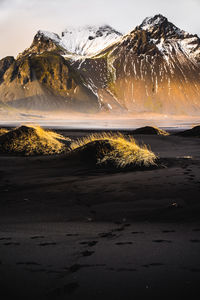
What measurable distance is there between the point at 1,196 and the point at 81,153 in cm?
496

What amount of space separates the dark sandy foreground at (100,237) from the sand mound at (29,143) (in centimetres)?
660

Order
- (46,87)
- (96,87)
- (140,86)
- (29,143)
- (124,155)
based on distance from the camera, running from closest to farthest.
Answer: (124,155) → (29,143) → (46,87) → (96,87) → (140,86)

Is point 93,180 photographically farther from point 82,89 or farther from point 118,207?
point 82,89

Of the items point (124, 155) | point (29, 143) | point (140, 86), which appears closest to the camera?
point (124, 155)

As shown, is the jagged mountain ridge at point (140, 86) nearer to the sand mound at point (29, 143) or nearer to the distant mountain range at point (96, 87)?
the distant mountain range at point (96, 87)

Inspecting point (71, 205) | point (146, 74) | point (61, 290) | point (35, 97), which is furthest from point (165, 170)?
point (146, 74)

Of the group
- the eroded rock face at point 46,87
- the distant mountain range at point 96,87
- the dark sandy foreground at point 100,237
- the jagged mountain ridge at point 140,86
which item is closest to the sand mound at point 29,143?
the dark sandy foreground at point 100,237

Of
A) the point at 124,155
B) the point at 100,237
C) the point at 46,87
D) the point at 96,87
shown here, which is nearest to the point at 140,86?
the point at 96,87

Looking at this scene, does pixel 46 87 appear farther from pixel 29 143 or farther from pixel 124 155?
pixel 124 155

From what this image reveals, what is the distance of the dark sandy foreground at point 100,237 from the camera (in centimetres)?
258

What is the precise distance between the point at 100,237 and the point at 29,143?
1129cm

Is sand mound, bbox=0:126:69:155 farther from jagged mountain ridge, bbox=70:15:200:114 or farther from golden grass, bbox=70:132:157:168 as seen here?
jagged mountain ridge, bbox=70:15:200:114

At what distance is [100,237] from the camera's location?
12.6 feet

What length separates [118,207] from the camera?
5289 millimetres
